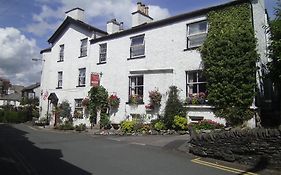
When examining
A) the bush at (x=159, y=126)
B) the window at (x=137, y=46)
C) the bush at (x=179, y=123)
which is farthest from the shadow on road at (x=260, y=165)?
the window at (x=137, y=46)

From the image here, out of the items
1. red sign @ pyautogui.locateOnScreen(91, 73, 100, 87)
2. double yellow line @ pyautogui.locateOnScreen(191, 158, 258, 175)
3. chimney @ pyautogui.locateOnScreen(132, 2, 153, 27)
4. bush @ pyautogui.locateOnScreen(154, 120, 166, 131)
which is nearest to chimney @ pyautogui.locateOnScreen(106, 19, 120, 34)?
chimney @ pyautogui.locateOnScreen(132, 2, 153, 27)

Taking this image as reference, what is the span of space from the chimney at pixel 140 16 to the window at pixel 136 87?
4720 millimetres

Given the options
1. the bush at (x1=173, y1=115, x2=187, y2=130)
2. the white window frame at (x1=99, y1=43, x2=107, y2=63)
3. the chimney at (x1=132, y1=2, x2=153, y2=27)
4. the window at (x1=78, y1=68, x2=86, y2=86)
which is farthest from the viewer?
the window at (x1=78, y1=68, x2=86, y2=86)

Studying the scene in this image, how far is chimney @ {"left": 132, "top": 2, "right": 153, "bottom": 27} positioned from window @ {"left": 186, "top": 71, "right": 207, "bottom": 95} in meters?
7.44

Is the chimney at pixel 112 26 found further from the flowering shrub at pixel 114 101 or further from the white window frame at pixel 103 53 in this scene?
the flowering shrub at pixel 114 101

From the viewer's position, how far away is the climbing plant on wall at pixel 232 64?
16.1 m

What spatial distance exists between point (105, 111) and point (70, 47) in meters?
9.08

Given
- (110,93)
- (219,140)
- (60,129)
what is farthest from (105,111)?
(219,140)

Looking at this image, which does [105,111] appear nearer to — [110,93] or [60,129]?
[110,93]

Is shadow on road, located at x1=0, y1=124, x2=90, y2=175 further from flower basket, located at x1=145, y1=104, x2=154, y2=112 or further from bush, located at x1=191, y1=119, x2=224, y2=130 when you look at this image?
flower basket, located at x1=145, y1=104, x2=154, y2=112

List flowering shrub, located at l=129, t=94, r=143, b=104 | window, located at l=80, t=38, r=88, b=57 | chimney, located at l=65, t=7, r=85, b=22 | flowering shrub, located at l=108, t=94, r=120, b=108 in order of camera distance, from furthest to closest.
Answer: chimney, located at l=65, t=7, r=85, b=22, window, located at l=80, t=38, r=88, b=57, flowering shrub, located at l=108, t=94, r=120, b=108, flowering shrub, located at l=129, t=94, r=143, b=104

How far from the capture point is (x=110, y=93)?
2428cm

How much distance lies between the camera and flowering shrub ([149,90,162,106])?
20.3 meters

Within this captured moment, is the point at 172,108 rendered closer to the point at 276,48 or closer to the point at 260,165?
the point at 276,48
